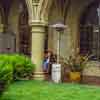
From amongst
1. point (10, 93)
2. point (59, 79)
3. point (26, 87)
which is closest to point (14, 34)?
point (59, 79)

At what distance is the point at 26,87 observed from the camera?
14984 millimetres

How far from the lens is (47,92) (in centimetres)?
1367

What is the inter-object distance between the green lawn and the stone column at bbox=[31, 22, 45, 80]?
2.18 metres

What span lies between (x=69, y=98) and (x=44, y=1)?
671cm

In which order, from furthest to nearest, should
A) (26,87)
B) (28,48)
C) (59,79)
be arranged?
(28,48), (59,79), (26,87)

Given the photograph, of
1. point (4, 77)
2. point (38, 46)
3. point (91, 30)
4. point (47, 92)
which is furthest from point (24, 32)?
Answer: point (4, 77)

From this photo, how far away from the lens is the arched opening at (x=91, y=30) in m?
20.4

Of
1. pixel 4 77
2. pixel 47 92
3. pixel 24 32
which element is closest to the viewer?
pixel 4 77

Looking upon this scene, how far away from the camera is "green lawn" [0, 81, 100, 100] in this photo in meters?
12.6

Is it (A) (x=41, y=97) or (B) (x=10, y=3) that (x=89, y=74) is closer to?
(B) (x=10, y=3)

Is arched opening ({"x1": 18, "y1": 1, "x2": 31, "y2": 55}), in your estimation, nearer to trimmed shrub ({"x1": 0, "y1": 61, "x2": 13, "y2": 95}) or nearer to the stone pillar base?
the stone pillar base

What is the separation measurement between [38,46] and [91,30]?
135 inches

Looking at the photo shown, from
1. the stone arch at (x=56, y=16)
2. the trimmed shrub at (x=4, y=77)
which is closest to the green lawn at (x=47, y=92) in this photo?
the trimmed shrub at (x=4, y=77)

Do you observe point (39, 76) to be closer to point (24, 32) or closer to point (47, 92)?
point (47, 92)
